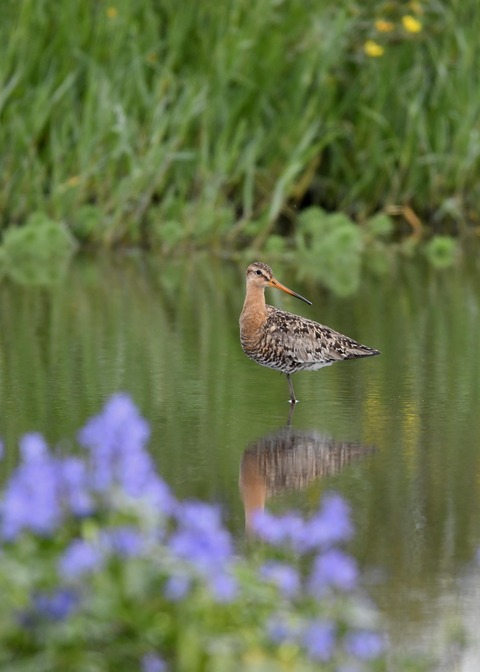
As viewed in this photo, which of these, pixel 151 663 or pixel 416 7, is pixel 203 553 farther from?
pixel 416 7

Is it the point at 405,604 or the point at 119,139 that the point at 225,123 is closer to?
the point at 119,139

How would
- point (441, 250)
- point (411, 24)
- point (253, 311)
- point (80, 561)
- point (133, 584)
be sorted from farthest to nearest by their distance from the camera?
point (411, 24)
point (441, 250)
point (253, 311)
point (133, 584)
point (80, 561)

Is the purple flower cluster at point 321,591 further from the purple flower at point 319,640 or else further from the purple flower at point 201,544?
the purple flower at point 201,544

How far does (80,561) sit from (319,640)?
23.7 inches

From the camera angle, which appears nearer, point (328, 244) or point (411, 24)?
point (328, 244)

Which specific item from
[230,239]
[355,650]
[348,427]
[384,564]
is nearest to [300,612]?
[355,650]

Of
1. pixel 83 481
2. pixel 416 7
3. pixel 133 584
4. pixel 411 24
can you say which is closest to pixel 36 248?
pixel 411 24

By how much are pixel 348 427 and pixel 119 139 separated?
7.47 meters

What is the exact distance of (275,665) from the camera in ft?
12.5

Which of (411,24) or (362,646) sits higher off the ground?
(411,24)

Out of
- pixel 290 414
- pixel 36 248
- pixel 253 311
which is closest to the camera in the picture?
pixel 290 414

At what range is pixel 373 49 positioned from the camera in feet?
53.0

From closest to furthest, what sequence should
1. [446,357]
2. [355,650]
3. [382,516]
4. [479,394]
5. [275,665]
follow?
[275,665]
[355,650]
[382,516]
[479,394]
[446,357]

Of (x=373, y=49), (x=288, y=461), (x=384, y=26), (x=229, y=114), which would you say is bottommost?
(x=288, y=461)
